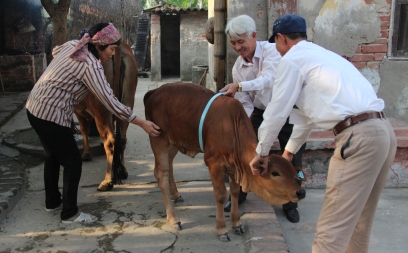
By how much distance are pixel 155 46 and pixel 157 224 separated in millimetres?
12383

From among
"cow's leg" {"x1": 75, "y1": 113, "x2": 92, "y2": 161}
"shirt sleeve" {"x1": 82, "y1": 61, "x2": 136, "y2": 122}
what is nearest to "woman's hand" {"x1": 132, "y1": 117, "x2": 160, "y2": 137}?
"shirt sleeve" {"x1": 82, "y1": 61, "x2": 136, "y2": 122}

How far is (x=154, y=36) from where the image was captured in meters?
15.5

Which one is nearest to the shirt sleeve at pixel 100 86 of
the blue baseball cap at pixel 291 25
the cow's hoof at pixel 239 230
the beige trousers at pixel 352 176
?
the cow's hoof at pixel 239 230

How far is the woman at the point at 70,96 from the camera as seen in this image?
369cm

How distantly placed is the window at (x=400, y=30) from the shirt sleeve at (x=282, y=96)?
2959 millimetres

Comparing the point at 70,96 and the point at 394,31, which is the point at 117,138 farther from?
the point at 394,31

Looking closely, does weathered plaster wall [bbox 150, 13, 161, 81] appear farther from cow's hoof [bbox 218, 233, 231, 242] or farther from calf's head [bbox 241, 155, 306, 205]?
calf's head [bbox 241, 155, 306, 205]

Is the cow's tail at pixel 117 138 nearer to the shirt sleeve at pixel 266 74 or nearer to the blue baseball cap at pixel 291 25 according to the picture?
the shirt sleeve at pixel 266 74

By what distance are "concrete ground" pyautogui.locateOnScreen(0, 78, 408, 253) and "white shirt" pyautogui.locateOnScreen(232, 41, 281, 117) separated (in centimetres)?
103

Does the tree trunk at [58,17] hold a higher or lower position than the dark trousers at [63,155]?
higher

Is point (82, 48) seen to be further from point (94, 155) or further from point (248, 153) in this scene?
point (94, 155)

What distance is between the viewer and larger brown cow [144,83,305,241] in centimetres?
294

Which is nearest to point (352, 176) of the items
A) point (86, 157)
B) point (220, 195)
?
point (220, 195)

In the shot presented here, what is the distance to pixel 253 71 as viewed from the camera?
396cm
